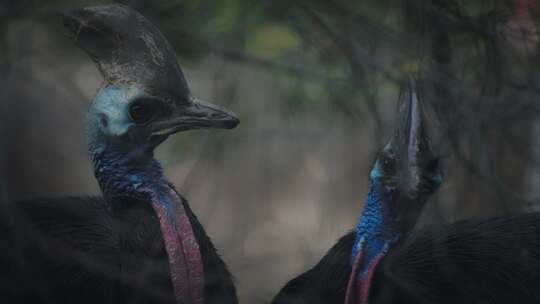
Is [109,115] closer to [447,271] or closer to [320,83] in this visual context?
[447,271]

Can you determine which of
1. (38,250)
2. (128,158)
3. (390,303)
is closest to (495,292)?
(390,303)

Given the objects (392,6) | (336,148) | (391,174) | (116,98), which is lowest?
(336,148)

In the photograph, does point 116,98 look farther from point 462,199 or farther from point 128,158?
point 462,199

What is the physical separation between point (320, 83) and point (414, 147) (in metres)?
1.11

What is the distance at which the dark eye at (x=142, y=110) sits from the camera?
2.17m

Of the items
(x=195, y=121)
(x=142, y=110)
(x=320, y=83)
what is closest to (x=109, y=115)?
(x=142, y=110)

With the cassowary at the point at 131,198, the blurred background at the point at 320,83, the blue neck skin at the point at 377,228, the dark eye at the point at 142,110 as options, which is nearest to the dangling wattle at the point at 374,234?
the blue neck skin at the point at 377,228

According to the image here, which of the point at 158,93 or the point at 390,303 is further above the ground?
the point at 158,93

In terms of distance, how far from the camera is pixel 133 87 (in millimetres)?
2152

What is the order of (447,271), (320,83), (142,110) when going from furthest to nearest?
(320,83) → (447,271) → (142,110)

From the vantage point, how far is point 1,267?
223 centimetres

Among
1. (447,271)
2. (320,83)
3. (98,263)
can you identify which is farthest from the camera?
(320,83)

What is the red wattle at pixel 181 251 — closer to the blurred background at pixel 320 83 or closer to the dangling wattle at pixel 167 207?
the dangling wattle at pixel 167 207

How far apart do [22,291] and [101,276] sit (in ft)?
0.66
